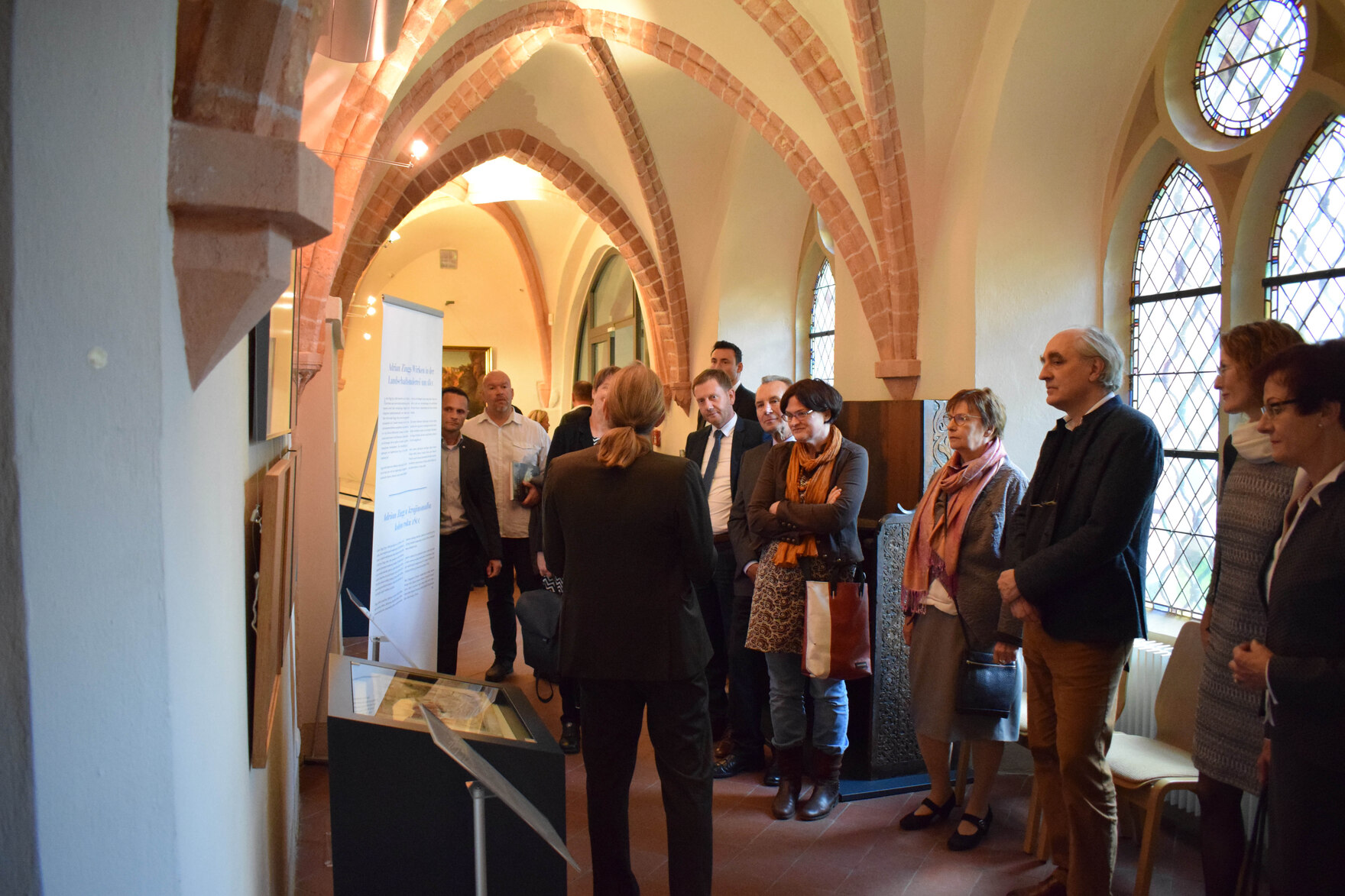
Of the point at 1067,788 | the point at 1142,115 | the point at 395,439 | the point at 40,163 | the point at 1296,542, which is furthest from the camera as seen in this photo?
the point at 1142,115

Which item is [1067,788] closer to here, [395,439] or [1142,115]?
[395,439]

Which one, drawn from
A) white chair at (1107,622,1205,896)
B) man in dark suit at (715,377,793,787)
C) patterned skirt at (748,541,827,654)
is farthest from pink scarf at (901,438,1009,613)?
white chair at (1107,622,1205,896)

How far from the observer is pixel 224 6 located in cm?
106

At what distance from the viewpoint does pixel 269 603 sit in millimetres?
1468

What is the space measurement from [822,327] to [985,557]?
5.59 meters

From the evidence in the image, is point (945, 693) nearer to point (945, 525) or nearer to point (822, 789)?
point (945, 525)

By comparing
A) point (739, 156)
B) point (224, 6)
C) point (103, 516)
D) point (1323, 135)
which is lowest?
point (103, 516)

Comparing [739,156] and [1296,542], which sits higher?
[739,156]

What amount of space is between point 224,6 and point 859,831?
10.6ft

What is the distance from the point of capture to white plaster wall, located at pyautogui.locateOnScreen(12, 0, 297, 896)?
2.96ft

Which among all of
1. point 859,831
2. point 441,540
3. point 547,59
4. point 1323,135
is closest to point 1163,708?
point 859,831

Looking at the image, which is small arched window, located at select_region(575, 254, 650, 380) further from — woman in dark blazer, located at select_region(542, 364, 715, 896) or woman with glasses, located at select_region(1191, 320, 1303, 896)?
woman with glasses, located at select_region(1191, 320, 1303, 896)

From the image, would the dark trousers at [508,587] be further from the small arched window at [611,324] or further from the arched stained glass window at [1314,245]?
the small arched window at [611,324]

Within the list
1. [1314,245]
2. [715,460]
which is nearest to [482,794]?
[715,460]
